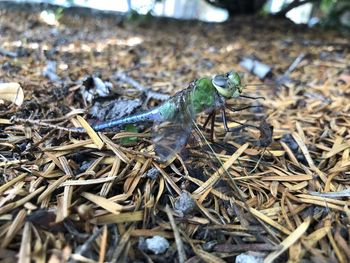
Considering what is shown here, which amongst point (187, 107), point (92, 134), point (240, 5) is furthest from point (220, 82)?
point (240, 5)

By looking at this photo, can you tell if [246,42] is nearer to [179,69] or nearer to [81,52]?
[179,69]

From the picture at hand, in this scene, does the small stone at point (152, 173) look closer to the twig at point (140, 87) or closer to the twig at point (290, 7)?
the twig at point (140, 87)

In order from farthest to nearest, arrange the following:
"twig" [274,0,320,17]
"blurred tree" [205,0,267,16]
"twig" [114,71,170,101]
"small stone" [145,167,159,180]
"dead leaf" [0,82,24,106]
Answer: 1. "blurred tree" [205,0,267,16]
2. "twig" [274,0,320,17]
3. "twig" [114,71,170,101]
4. "dead leaf" [0,82,24,106]
5. "small stone" [145,167,159,180]

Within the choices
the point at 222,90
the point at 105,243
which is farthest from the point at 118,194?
the point at 222,90

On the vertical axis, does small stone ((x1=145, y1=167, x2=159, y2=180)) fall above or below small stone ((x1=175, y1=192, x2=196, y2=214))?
above

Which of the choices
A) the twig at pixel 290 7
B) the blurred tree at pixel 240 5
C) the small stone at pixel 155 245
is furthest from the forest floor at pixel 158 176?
the blurred tree at pixel 240 5

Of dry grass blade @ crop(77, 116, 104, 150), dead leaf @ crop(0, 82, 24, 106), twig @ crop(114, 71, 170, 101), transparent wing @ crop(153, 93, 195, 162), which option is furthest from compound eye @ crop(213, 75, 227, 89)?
dead leaf @ crop(0, 82, 24, 106)

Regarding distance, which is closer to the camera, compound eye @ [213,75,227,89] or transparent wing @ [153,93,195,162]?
transparent wing @ [153,93,195,162]

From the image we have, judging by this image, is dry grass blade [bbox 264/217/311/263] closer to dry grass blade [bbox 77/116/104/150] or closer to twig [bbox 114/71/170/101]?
dry grass blade [bbox 77/116/104/150]
